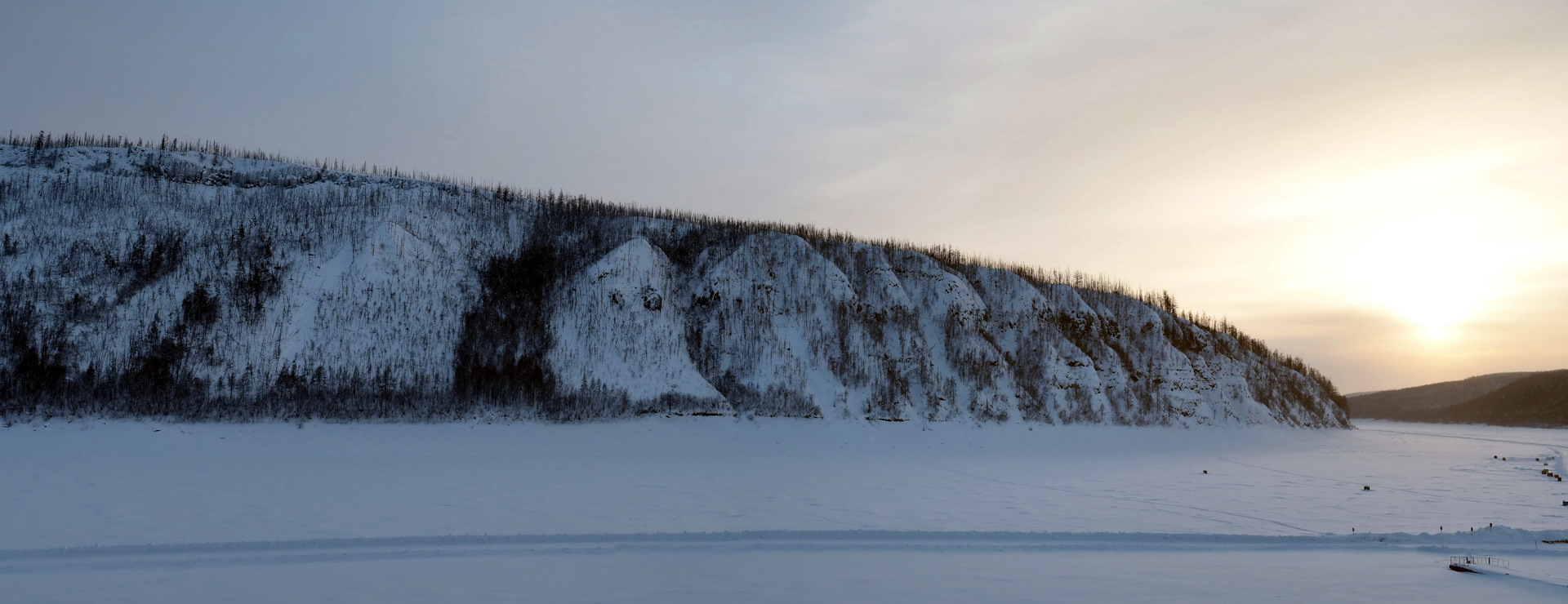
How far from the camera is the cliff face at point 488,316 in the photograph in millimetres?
24594

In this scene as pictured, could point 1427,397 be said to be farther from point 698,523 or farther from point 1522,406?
point 698,523

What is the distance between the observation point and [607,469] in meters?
18.6

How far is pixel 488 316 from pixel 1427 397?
10442 cm

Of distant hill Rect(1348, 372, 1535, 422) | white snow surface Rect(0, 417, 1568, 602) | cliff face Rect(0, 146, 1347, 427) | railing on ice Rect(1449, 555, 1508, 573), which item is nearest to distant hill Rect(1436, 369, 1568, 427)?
distant hill Rect(1348, 372, 1535, 422)

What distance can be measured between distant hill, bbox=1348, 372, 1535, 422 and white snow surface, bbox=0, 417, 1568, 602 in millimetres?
77858

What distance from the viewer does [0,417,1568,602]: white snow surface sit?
8.56 metres

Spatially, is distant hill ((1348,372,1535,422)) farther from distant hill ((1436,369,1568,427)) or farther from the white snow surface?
the white snow surface

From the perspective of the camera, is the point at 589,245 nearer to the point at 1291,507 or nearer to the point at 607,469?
the point at 607,469

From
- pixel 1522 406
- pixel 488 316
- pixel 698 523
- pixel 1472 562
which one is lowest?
pixel 698 523

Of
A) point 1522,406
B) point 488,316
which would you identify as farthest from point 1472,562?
point 1522,406

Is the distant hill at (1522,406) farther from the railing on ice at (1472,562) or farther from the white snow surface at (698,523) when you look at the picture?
the railing on ice at (1472,562)

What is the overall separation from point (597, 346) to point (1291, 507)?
21968 millimetres

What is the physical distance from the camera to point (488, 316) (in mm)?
29516

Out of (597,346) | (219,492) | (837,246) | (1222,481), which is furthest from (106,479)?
(837,246)
